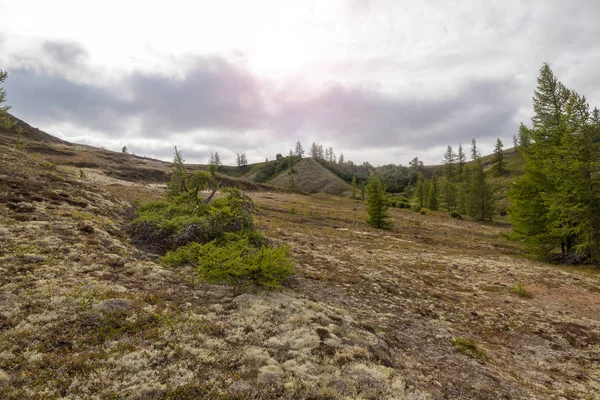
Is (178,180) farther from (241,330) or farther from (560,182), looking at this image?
(560,182)

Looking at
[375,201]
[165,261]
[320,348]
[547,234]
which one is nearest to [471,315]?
[320,348]

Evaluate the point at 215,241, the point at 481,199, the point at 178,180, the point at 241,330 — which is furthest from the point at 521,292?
the point at 481,199

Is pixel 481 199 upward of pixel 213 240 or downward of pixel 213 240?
upward

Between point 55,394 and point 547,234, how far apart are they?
3574 cm

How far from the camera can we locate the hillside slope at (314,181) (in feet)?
549

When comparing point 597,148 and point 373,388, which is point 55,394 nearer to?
point 373,388

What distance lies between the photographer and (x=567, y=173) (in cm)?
2459

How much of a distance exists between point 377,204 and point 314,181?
13647cm

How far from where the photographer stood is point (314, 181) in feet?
584

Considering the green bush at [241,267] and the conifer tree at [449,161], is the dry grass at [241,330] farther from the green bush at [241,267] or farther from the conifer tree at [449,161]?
the conifer tree at [449,161]

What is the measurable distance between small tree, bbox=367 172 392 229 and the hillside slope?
376 ft

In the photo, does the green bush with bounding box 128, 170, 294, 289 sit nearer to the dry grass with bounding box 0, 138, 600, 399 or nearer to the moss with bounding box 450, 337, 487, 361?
the dry grass with bounding box 0, 138, 600, 399

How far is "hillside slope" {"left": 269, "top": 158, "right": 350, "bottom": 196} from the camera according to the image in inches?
6585

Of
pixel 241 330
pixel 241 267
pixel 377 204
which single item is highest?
pixel 377 204
